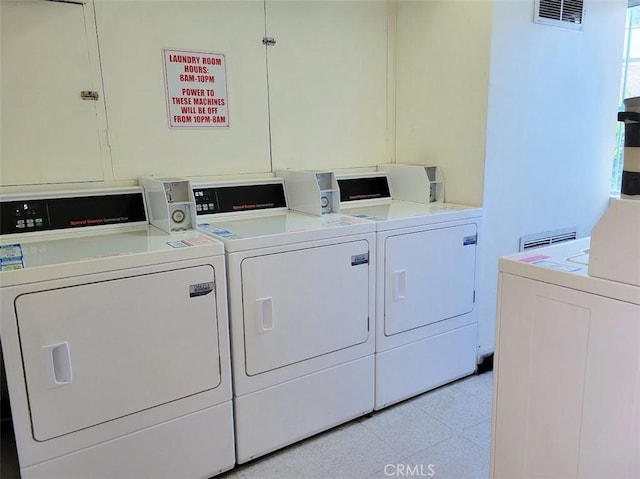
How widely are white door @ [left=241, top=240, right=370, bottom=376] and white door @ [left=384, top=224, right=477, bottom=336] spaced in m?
0.18

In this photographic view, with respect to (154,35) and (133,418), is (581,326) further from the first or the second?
(154,35)

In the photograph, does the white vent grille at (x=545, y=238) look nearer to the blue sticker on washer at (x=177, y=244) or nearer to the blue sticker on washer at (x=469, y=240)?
the blue sticker on washer at (x=469, y=240)

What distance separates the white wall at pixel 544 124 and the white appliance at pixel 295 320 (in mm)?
962

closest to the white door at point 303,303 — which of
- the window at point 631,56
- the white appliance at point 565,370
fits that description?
the white appliance at point 565,370

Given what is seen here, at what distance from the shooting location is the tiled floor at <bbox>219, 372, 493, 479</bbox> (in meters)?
2.14

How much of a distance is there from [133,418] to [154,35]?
186cm

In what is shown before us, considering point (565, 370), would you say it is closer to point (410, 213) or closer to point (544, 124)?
point (410, 213)

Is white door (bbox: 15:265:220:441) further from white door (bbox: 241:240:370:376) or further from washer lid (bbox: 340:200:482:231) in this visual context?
washer lid (bbox: 340:200:482:231)

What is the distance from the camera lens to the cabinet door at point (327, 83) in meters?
2.86

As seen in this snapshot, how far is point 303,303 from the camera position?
222 cm

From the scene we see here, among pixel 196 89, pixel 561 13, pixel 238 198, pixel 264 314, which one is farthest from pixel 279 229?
pixel 561 13

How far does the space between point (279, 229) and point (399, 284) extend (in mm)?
743

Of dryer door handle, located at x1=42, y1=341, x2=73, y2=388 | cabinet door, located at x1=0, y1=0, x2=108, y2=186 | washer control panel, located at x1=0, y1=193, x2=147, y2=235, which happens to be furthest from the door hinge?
dryer door handle, located at x1=42, y1=341, x2=73, y2=388

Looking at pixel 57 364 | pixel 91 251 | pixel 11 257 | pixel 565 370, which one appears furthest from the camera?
pixel 91 251
